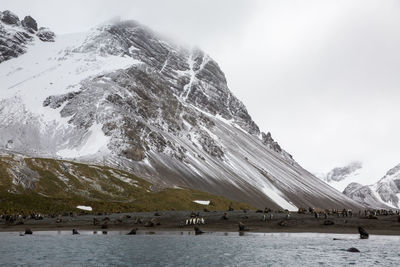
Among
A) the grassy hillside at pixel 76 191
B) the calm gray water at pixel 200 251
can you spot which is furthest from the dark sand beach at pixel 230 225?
the grassy hillside at pixel 76 191

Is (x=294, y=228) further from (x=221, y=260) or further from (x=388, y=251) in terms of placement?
(x=221, y=260)

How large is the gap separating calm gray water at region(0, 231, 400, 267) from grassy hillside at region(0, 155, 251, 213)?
221 ft

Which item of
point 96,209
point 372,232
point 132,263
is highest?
point 96,209

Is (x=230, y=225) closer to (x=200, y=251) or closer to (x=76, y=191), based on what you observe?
(x=200, y=251)

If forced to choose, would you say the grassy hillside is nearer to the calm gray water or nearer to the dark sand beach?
the dark sand beach

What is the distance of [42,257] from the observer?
165 feet

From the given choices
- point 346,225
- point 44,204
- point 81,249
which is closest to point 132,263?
point 81,249

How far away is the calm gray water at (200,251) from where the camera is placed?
46.7 m

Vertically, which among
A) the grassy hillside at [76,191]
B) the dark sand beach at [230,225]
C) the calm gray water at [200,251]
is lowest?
the calm gray water at [200,251]

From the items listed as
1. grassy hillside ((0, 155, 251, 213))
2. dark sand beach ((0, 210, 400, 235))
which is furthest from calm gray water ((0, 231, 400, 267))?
grassy hillside ((0, 155, 251, 213))

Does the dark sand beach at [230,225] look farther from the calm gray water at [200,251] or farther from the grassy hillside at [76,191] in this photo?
the grassy hillside at [76,191]

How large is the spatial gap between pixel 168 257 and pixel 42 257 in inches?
525

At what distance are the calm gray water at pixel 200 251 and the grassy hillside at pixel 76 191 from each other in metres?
67.2

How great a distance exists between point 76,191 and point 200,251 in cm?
11216
